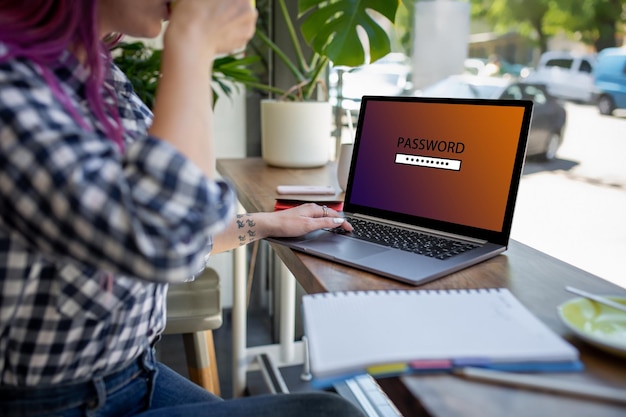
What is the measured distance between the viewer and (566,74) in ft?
4.47

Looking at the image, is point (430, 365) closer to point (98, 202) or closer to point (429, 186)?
point (98, 202)

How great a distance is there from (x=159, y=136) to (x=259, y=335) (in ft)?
6.40

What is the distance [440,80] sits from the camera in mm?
1725

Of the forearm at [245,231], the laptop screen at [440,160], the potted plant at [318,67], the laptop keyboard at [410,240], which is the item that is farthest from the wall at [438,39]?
the forearm at [245,231]

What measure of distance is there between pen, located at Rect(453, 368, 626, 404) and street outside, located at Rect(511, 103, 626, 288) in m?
0.69

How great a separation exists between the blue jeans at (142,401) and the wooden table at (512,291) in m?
0.17

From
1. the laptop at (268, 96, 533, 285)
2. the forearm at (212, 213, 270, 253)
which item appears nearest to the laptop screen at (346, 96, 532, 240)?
the laptop at (268, 96, 533, 285)

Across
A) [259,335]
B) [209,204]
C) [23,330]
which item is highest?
[209,204]

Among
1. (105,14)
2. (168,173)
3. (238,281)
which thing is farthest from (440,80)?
(168,173)

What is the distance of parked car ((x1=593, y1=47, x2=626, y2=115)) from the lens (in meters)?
1.22

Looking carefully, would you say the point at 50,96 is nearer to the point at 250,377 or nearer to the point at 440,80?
the point at 440,80

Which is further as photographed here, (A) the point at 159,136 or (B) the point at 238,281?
(B) the point at 238,281

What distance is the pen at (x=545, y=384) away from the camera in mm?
519

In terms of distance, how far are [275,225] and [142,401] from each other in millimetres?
366
